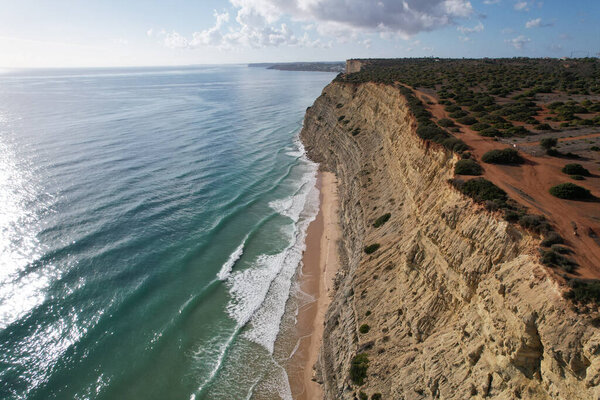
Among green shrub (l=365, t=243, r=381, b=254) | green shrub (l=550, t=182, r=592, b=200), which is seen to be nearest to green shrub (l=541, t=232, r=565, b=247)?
green shrub (l=550, t=182, r=592, b=200)

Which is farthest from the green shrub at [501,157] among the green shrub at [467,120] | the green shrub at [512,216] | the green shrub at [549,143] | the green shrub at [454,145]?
the green shrub at [467,120]

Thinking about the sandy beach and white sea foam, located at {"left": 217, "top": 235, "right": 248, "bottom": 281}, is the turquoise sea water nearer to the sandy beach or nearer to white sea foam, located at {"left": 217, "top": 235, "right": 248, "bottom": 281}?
white sea foam, located at {"left": 217, "top": 235, "right": 248, "bottom": 281}

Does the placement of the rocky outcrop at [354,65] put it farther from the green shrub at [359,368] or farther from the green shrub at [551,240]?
the green shrub at [551,240]

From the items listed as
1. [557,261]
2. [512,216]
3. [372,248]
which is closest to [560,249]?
[557,261]

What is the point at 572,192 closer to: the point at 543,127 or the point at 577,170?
the point at 577,170

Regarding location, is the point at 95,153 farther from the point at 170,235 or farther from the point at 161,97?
the point at 161,97
